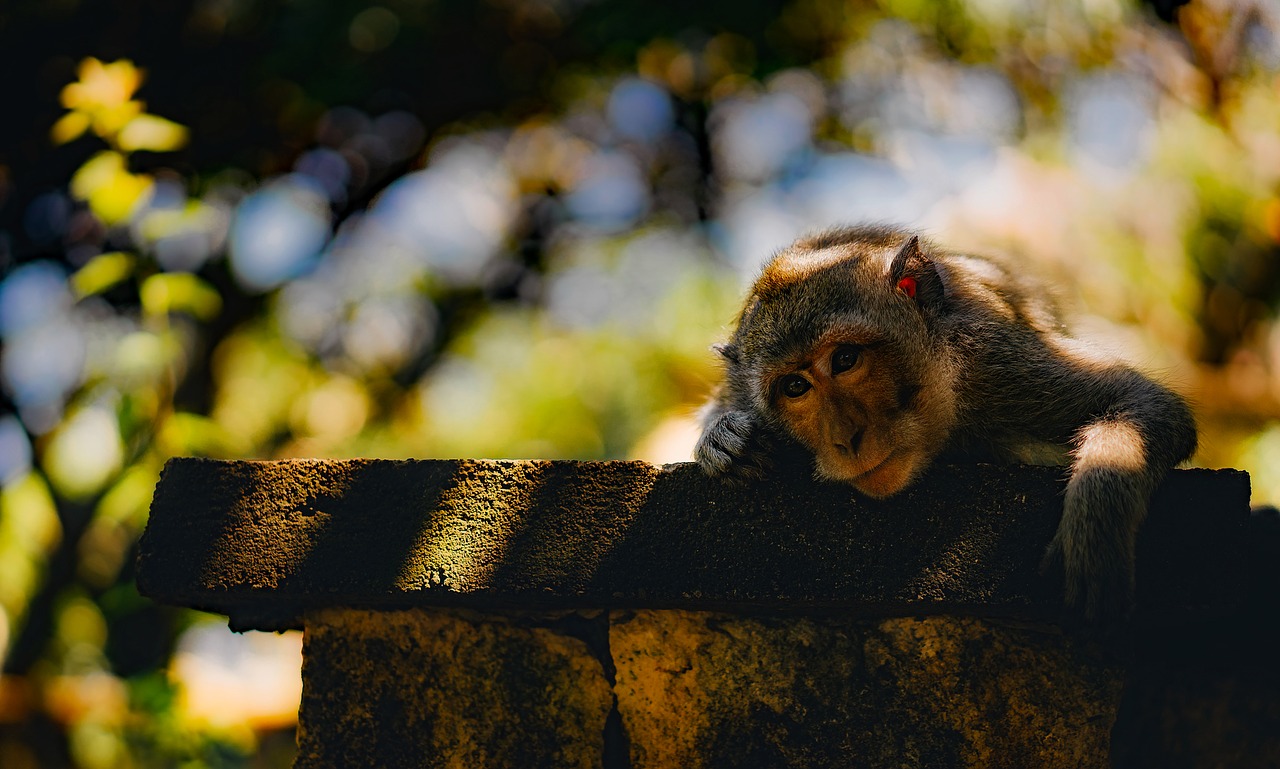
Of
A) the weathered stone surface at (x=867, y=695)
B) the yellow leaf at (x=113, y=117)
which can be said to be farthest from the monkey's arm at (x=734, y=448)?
the yellow leaf at (x=113, y=117)

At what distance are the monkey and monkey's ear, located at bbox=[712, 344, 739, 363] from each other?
0.04ft

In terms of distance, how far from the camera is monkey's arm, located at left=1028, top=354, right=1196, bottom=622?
1894 millimetres

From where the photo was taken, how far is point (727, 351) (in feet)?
9.29

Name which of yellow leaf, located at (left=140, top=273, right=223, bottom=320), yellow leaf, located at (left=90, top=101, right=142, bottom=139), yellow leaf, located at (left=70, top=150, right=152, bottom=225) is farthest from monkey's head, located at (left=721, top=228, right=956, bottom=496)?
yellow leaf, located at (left=90, top=101, right=142, bottom=139)

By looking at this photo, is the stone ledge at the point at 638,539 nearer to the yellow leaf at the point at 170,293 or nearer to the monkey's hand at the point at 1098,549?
the monkey's hand at the point at 1098,549

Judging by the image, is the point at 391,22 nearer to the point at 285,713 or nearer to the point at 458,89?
the point at 458,89

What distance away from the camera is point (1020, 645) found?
2.10 m

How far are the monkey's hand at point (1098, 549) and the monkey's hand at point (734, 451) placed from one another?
1.92 ft

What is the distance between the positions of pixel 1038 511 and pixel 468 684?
3.96ft

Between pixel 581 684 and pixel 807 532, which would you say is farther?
pixel 581 684

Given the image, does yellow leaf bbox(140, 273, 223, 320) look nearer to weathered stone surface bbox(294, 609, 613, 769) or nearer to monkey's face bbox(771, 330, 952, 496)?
weathered stone surface bbox(294, 609, 613, 769)

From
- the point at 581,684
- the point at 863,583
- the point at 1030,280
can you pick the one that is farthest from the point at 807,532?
the point at 1030,280

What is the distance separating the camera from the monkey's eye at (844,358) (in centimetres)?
231

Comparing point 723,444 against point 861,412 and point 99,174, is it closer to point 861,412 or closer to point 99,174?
point 861,412
